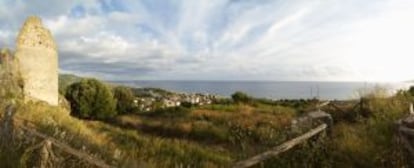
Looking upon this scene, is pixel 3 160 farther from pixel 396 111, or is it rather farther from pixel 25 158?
pixel 396 111

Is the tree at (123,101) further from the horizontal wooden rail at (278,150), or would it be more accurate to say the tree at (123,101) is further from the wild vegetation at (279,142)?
the horizontal wooden rail at (278,150)

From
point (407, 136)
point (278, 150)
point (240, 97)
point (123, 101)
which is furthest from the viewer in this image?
point (123, 101)

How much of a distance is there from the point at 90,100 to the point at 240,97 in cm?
1770

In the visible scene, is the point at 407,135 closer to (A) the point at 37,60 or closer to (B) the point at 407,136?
(B) the point at 407,136

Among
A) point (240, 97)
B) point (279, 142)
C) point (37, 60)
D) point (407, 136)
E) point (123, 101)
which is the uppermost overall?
point (37, 60)

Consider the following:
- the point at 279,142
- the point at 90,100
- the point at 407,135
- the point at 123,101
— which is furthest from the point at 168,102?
the point at 407,135

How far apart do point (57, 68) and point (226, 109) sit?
11.5 metres

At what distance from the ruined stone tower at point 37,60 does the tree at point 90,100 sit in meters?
25.9

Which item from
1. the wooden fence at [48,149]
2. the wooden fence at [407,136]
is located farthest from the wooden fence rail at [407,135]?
the wooden fence at [48,149]

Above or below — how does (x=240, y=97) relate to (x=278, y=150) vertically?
below

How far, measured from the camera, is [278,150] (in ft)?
24.2

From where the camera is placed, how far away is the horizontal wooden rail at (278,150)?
5920 mm

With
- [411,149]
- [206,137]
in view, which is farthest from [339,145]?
[206,137]

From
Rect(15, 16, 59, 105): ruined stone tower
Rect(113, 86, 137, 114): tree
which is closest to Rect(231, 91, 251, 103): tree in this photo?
Rect(15, 16, 59, 105): ruined stone tower
